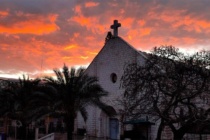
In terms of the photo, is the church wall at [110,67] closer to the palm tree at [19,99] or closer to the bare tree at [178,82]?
the palm tree at [19,99]

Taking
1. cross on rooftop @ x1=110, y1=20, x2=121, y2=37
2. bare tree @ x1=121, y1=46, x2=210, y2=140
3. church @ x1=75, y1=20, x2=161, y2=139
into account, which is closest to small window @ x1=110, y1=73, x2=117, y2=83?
church @ x1=75, y1=20, x2=161, y2=139

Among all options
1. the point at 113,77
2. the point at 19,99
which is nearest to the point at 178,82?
the point at 113,77

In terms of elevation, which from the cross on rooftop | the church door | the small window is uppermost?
the cross on rooftop

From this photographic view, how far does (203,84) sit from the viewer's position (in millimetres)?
16609

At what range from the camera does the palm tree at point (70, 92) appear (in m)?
21.8

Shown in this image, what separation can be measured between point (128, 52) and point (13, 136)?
1475 centimetres

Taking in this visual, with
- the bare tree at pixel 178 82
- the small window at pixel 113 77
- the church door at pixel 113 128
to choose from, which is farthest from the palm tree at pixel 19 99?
the bare tree at pixel 178 82

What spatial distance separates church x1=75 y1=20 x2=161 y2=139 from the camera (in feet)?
95.1

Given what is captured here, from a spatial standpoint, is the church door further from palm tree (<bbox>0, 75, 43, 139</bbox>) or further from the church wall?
palm tree (<bbox>0, 75, 43, 139</bbox>)

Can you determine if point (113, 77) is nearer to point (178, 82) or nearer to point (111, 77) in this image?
point (111, 77)

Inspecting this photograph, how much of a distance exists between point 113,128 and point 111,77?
4.71m

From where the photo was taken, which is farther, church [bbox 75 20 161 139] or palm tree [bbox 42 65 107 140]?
church [bbox 75 20 161 139]

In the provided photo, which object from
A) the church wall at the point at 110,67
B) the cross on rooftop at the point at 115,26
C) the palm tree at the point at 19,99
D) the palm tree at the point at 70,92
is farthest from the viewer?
the cross on rooftop at the point at 115,26

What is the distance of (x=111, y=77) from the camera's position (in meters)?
30.5
